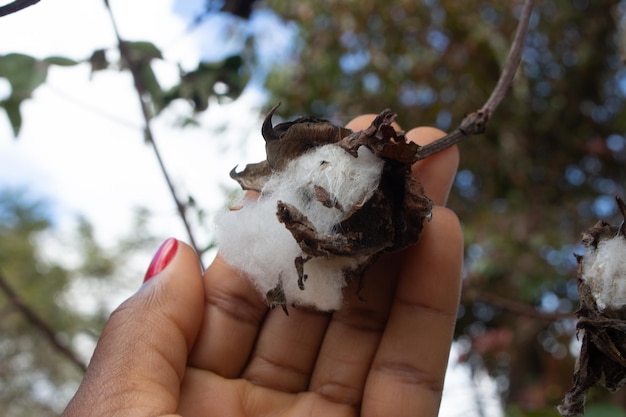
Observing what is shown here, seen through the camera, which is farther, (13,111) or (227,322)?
(13,111)

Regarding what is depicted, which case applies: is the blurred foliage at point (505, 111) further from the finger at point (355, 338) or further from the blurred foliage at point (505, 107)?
the finger at point (355, 338)

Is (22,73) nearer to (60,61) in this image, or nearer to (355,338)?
(60,61)

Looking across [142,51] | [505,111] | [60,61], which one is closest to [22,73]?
[60,61]

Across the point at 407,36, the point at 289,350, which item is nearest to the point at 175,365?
the point at 289,350

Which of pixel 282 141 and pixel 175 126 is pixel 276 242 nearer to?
pixel 282 141

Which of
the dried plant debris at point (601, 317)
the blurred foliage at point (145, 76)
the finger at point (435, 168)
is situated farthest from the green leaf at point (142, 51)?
the dried plant debris at point (601, 317)

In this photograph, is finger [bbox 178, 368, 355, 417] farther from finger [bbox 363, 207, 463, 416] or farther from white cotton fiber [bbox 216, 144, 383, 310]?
white cotton fiber [bbox 216, 144, 383, 310]
